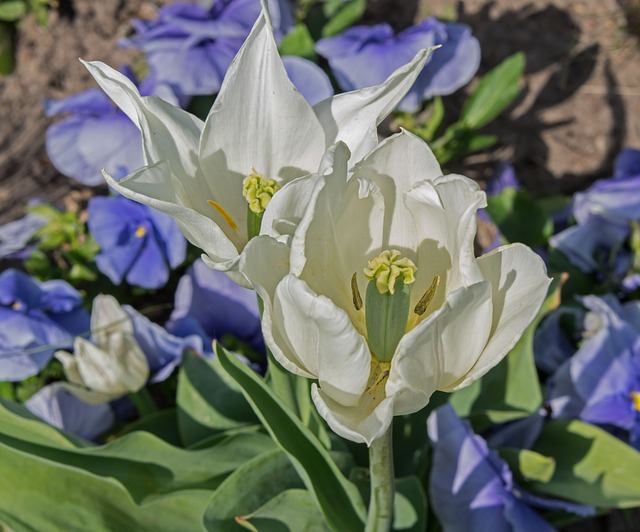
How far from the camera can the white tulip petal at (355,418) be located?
60 centimetres

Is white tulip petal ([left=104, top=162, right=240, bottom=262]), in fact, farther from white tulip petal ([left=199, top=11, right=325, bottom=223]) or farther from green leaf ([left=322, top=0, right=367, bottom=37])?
green leaf ([left=322, top=0, right=367, bottom=37])

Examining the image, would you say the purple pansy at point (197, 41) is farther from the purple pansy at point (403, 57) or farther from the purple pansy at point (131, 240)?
the purple pansy at point (131, 240)

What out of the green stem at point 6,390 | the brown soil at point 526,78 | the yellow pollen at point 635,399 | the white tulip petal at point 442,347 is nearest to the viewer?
the white tulip petal at point 442,347

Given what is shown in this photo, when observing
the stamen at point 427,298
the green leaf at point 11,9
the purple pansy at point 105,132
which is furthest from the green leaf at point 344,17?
the stamen at point 427,298

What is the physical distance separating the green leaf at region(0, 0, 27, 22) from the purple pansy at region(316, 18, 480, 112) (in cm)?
80

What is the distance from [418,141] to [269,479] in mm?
487

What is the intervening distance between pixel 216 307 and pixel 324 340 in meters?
0.73

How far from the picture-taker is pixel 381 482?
791mm

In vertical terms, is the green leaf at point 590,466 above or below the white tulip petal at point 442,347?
below

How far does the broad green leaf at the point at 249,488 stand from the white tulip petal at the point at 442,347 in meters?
0.36

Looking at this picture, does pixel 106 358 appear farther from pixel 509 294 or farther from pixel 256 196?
pixel 509 294

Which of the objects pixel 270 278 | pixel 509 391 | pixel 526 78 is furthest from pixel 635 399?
pixel 526 78

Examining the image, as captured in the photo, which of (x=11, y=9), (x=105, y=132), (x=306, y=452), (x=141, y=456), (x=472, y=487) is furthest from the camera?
(x=11, y=9)

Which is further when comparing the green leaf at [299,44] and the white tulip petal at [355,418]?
the green leaf at [299,44]
